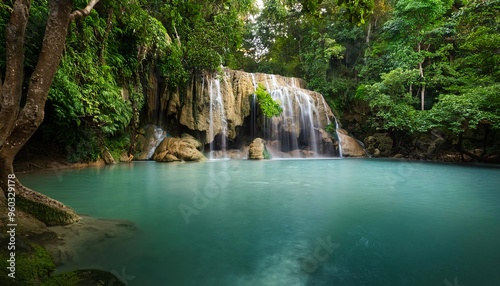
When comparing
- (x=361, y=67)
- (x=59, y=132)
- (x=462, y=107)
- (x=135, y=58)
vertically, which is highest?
(x=361, y=67)

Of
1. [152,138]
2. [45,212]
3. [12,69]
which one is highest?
[12,69]

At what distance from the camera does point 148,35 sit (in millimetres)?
10461

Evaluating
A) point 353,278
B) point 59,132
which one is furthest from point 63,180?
point 353,278

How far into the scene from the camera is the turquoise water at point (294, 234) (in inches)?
87.0

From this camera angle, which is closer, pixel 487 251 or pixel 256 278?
pixel 256 278

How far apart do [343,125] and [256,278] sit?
62.9 ft

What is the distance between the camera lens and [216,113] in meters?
15.4

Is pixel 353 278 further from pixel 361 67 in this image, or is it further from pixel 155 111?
pixel 361 67

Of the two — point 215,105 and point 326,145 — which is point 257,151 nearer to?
point 215,105

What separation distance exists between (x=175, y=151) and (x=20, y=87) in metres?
9.90

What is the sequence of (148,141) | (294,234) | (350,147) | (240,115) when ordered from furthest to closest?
(350,147)
(240,115)
(148,141)
(294,234)

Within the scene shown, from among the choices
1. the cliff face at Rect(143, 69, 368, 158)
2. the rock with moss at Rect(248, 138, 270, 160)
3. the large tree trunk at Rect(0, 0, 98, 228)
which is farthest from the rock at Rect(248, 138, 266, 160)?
the large tree trunk at Rect(0, 0, 98, 228)

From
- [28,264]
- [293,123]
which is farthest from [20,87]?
[293,123]

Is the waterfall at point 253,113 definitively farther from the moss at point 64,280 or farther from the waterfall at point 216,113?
the moss at point 64,280
